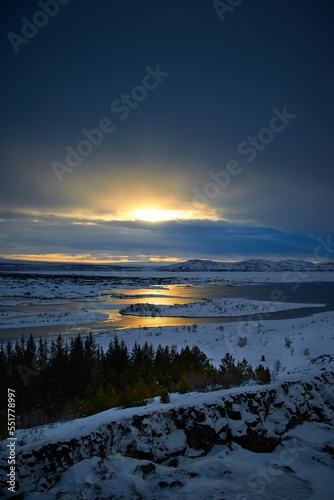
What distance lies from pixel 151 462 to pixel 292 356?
46.7 ft

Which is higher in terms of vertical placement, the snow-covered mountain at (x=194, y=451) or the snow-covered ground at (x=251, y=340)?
the snow-covered mountain at (x=194, y=451)

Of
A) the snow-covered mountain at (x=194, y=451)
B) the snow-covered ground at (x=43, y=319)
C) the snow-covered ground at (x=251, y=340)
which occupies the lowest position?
the snow-covered ground at (x=43, y=319)

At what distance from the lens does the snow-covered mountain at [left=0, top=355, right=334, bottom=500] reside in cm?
545

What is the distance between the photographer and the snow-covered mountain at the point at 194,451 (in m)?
5.45

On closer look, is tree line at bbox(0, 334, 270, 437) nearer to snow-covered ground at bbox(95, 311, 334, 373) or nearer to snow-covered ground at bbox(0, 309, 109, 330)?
snow-covered ground at bbox(95, 311, 334, 373)

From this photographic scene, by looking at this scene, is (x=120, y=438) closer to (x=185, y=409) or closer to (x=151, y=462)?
(x=151, y=462)

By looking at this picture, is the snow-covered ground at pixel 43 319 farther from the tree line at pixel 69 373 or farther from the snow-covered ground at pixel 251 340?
the tree line at pixel 69 373

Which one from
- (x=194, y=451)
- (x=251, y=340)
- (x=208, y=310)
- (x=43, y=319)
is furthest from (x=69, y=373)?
(x=208, y=310)

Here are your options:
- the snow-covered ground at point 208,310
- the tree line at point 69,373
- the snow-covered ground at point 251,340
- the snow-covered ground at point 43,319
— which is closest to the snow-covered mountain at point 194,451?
the tree line at point 69,373

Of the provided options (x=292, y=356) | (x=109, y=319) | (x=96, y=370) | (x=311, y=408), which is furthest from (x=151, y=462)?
(x=109, y=319)

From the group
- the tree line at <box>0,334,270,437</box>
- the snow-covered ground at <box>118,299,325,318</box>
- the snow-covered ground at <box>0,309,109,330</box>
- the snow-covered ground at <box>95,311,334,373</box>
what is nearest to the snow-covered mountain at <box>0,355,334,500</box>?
the tree line at <box>0,334,270,437</box>

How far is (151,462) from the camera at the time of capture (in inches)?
234

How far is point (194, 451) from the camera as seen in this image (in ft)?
21.1

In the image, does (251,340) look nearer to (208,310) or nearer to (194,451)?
(194,451)
